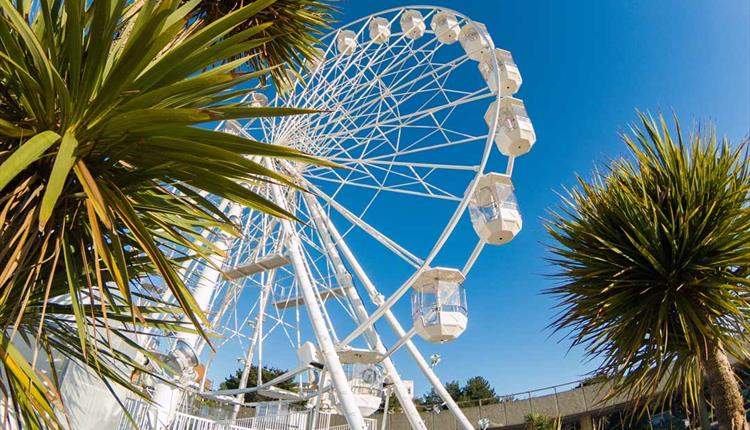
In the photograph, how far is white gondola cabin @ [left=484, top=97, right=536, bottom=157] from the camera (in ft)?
36.9

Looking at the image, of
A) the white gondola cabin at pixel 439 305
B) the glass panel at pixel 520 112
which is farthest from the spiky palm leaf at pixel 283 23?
the glass panel at pixel 520 112

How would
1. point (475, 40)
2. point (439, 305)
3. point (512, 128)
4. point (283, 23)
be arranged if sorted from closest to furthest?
point (283, 23), point (439, 305), point (512, 128), point (475, 40)

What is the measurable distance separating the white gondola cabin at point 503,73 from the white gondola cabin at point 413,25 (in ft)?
8.06

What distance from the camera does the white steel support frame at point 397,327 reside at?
Answer: 33.8 ft

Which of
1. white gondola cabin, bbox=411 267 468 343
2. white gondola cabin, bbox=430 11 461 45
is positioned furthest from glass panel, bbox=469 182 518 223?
white gondola cabin, bbox=430 11 461 45

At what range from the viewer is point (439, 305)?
9.58 metres

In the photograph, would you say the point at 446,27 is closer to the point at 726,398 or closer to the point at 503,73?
the point at 503,73

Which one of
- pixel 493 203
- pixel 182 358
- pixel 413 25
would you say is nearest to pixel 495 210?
pixel 493 203

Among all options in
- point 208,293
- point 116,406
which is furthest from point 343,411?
point 116,406

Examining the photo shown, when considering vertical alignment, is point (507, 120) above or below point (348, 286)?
above

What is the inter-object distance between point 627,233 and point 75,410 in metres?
5.01

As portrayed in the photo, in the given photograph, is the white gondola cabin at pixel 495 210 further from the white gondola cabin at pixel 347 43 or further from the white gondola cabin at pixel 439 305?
the white gondola cabin at pixel 347 43

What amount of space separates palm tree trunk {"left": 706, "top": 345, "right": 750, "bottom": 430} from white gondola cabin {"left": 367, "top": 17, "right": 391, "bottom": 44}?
12188 mm

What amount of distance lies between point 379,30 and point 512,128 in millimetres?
5312
